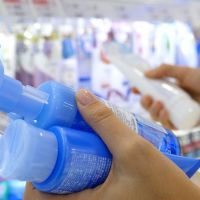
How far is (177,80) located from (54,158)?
1.02 meters

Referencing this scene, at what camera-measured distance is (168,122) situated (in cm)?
120

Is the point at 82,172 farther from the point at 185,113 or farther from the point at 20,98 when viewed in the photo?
the point at 185,113

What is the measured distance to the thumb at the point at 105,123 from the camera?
48 cm

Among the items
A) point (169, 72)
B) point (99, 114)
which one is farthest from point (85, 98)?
point (169, 72)

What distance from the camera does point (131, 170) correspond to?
47 centimetres

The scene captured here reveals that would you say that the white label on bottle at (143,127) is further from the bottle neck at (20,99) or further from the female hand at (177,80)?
the female hand at (177,80)

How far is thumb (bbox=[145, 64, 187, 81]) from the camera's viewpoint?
1196mm

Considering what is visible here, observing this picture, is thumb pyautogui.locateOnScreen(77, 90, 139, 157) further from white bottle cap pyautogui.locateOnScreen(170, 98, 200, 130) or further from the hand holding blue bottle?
white bottle cap pyautogui.locateOnScreen(170, 98, 200, 130)

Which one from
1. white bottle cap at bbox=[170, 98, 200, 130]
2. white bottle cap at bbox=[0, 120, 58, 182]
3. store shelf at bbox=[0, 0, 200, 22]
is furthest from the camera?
white bottle cap at bbox=[170, 98, 200, 130]

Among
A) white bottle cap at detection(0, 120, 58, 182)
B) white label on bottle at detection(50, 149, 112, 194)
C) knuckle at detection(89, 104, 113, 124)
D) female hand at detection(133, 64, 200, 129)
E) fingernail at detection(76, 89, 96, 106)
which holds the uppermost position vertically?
fingernail at detection(76, 89, 96, 106)

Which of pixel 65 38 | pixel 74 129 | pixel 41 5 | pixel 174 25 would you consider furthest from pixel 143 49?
pixel 74 129

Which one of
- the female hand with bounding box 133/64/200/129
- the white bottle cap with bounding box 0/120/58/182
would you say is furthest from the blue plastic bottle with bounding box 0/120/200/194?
the female hand with bounding box 133/64/200/129

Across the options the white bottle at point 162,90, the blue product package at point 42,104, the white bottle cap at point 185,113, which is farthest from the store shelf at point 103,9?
the blue product package at point 42,104

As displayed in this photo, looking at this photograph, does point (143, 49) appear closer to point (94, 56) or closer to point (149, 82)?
point (94, 56)
